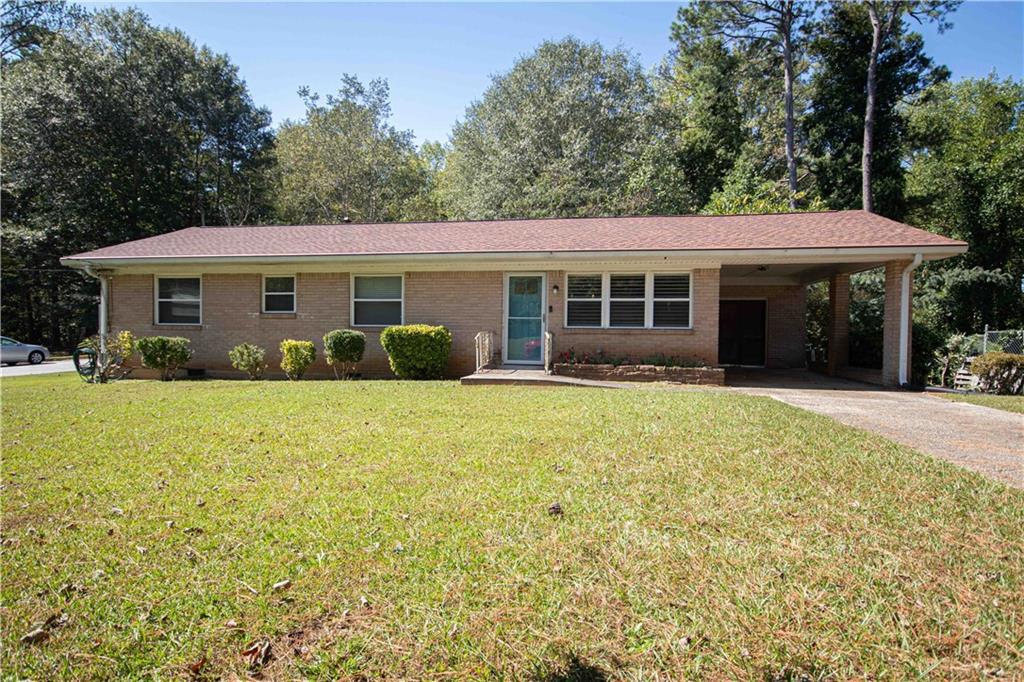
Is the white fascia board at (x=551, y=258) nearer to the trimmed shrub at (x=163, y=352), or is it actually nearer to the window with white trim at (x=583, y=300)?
the window with white trim at (x=583, y=300)

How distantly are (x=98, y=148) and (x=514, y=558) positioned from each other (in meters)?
33.7

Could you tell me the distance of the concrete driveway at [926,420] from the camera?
213 inches

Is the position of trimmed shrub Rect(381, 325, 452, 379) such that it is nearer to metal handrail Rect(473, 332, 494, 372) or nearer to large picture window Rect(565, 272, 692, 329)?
metal handrail Rect(473, 332, 494, 372)

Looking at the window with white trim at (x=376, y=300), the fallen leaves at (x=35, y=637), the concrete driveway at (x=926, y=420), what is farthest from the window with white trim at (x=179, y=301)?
the concrete driveway at (x=926, y=420)

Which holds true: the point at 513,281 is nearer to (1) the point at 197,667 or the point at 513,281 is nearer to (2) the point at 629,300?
(2) the point at 629,300

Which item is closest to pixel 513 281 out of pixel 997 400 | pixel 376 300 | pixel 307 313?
pixel 376 300

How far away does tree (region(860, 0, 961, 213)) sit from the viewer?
74.5 feet

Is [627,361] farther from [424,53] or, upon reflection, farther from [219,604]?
[219,604]

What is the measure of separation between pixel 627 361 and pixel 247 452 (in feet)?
30.0

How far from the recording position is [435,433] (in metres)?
6.33

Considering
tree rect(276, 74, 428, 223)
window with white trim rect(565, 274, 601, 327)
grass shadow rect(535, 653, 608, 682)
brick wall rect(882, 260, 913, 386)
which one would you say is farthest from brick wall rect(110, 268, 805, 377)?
tree rect(276, 74, 428, 223)

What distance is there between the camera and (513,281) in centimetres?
1385

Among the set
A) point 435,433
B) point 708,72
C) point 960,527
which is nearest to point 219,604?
point 435,433

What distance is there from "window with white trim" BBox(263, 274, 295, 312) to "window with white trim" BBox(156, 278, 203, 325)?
6.36 feet
